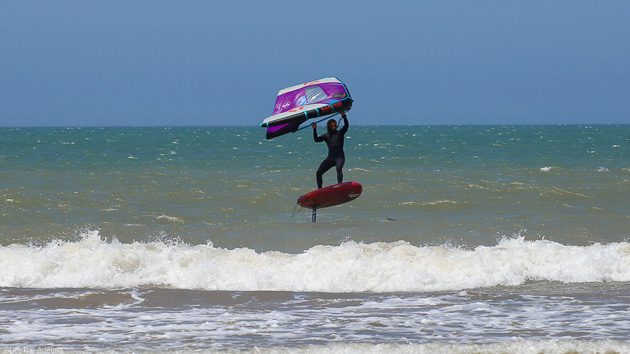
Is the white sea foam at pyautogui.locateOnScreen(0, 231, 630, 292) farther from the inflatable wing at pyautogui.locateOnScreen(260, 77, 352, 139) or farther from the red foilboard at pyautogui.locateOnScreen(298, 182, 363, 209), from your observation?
the inflatable wing at pyautogui.locateOnScreen(260, 77, 352, 139)

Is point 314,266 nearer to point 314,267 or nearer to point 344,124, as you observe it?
point 314,267

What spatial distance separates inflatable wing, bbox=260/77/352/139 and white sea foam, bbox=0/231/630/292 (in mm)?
2308

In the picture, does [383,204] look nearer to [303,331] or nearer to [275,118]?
[275,118]

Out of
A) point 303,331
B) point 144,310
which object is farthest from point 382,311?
point 144,310

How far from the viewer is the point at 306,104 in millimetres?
15539

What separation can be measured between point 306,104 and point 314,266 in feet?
9.56

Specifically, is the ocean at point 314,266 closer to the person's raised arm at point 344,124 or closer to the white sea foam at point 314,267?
the white sea foam at point 314,267

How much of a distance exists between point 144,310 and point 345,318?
274 cm

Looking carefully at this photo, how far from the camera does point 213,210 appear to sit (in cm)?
2130

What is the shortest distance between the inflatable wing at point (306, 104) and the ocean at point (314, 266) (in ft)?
7.59

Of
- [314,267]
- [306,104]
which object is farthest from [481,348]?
[306,104]

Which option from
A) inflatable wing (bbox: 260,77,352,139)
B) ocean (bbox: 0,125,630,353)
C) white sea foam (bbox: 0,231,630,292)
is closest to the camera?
ocean (bbox: 0,125,630,353)

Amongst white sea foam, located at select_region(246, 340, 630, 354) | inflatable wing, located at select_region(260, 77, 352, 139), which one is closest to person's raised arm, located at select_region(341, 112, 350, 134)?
inflatable wing, located at select_region(260, 77, 352, 139)

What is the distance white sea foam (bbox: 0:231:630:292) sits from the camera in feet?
45.3
